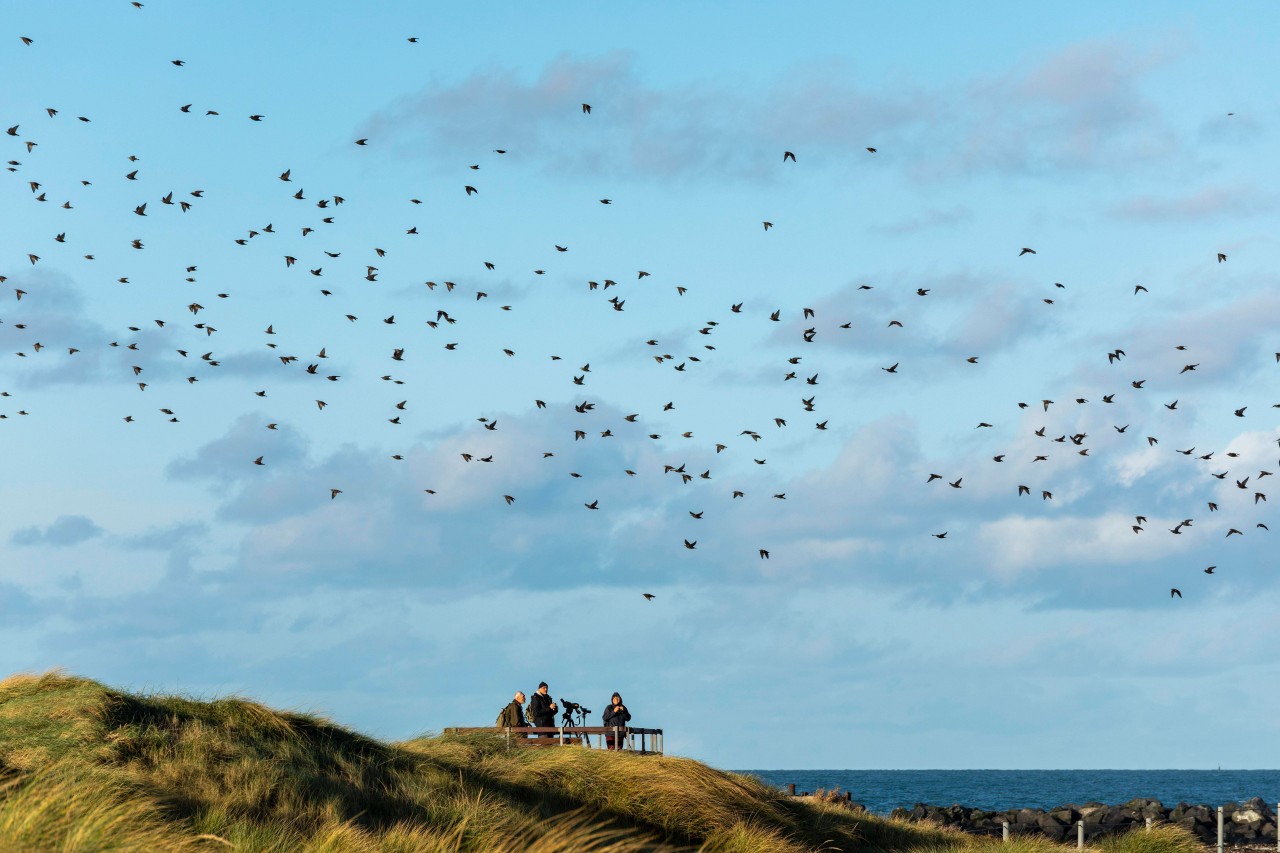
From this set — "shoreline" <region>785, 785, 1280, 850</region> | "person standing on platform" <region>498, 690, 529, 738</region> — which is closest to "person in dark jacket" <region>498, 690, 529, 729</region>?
"person standing on platform" <region>498, 690, 529, 738</region>

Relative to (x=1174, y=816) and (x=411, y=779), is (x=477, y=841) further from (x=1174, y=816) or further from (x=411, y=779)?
(x=1174, y=816)

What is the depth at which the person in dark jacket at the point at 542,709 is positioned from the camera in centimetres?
3164

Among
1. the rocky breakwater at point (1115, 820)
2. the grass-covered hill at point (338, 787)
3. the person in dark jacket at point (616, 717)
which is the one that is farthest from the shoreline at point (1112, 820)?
the grass-covered hill at point (338, 787)

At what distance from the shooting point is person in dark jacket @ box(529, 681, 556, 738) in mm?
31641

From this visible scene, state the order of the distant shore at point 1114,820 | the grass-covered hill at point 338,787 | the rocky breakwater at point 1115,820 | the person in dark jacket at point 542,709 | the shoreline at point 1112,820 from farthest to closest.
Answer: the rocky breakwater at point 1115,820
the distant shore at point 1114,820
the shoreline at point 1112,820
the person in dark jacket at point 542,709
the grass-covered hill at point 338,787

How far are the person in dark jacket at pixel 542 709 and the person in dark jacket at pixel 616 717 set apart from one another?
4.07 ft

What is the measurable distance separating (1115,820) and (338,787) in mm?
30864

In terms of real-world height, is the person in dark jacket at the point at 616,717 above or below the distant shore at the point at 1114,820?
above

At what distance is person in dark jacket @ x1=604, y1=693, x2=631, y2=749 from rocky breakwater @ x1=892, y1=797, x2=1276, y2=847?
15442mm

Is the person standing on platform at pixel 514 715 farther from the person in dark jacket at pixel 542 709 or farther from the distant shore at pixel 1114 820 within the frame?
the distant shore at pixel 1114 820

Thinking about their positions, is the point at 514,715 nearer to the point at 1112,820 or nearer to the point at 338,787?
the point at 338,787

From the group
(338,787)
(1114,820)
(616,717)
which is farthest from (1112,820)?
(338,787)

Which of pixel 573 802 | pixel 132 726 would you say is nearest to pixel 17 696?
pixel 132 726

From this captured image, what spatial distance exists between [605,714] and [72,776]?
584 inches
